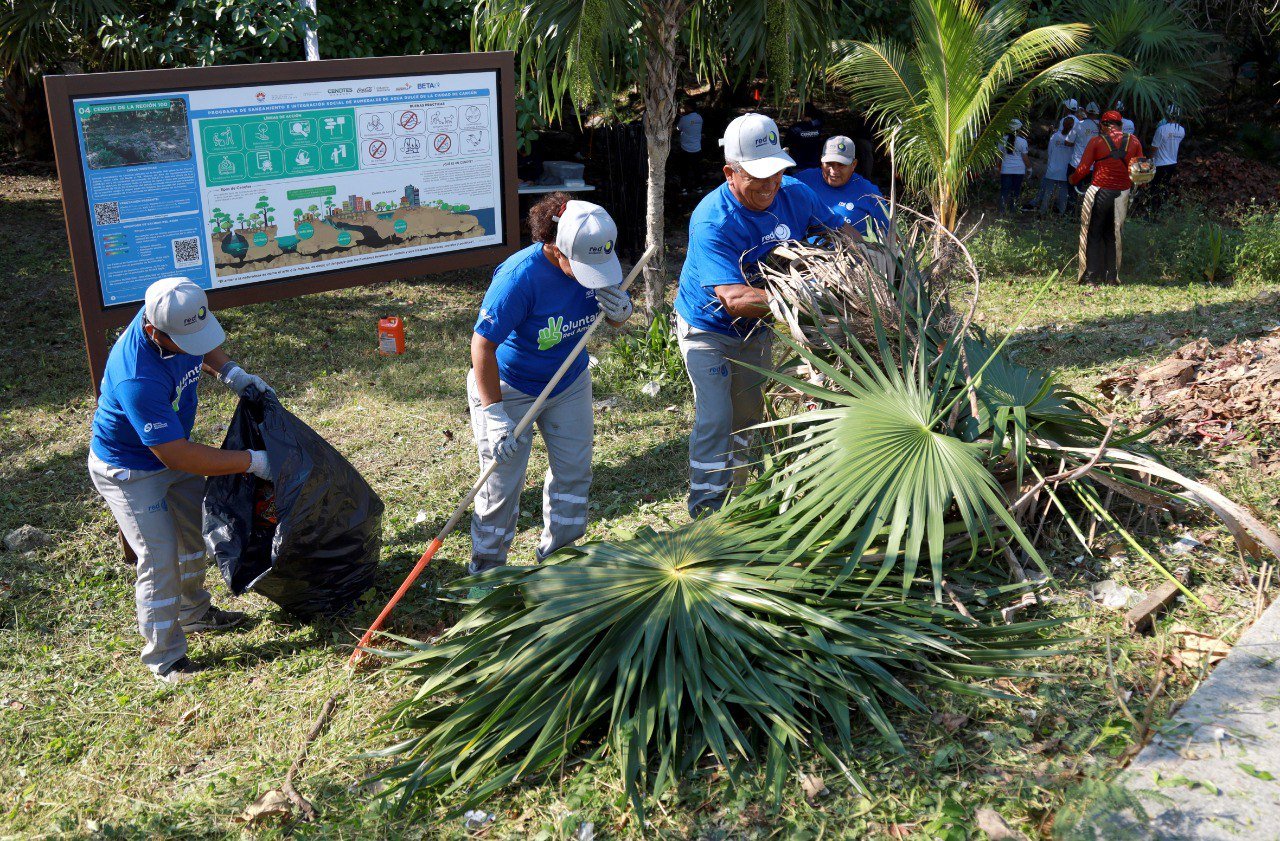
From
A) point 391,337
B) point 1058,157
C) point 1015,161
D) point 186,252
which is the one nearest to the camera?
point 186,252

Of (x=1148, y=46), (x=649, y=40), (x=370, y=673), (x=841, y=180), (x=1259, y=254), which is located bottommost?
(x=370, y=673)

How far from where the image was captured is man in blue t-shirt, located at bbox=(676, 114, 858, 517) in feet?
14.8

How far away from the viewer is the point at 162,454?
3908mm

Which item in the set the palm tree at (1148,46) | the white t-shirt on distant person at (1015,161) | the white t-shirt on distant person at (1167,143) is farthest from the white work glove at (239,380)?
the white t-shirt on distant person at (1167,143)

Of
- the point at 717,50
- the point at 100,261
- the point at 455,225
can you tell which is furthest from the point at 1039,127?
the point at 100,261

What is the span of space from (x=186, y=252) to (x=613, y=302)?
2.57 meters

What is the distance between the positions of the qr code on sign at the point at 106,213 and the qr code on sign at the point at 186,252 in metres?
0.40

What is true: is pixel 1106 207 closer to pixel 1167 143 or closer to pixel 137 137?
pixel 1167 143

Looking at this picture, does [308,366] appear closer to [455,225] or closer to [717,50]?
[455,225]

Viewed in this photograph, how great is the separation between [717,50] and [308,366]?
13.4 feet

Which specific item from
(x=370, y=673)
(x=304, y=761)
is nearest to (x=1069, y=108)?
(x=370, y=673)

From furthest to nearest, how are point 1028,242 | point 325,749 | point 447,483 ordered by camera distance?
point 1028,242 < point 447,483 < point 325,749

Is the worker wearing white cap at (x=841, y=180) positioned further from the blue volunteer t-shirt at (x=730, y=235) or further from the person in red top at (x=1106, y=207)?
the person in red top at (x=1106, y=207)

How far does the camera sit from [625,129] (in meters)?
11.1
